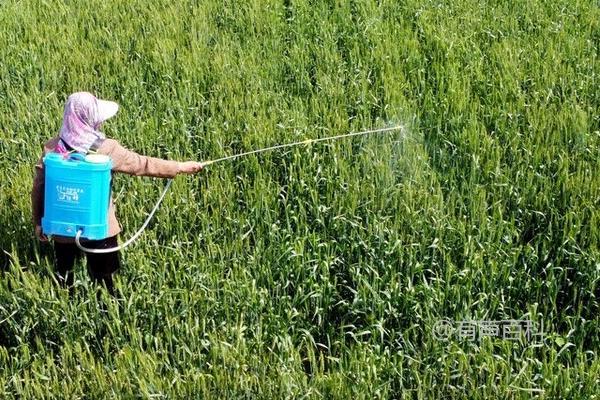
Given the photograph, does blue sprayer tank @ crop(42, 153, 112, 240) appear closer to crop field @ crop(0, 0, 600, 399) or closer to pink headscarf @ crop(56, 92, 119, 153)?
pink headscarf @ crop(56, 92, 119, 153)

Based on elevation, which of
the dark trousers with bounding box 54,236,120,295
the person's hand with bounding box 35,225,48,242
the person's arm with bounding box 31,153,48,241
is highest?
the person's arm with bounding box 31,153,48,241

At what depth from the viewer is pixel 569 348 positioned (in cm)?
312

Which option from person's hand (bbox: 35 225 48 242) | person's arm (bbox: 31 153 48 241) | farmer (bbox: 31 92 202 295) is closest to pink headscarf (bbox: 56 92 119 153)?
farmer (bbox: 31 92 202 295)

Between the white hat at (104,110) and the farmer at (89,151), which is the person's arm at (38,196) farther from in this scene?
the white hat at (104,110)

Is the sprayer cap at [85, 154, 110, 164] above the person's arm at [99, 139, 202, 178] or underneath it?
above

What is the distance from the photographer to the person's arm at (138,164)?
3252 millimetres

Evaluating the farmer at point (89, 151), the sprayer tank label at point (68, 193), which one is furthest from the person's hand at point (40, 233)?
the sprayer tank label at point (68, 193)

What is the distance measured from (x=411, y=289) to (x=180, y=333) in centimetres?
92

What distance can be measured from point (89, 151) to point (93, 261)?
50 cm

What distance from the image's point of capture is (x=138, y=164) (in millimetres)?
3309

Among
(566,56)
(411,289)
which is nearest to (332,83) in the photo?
(566,56)

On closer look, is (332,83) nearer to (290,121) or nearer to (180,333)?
(290,121)

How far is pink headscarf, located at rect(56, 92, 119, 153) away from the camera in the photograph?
3.14 metres

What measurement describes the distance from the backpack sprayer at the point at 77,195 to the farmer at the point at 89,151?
102 mm
